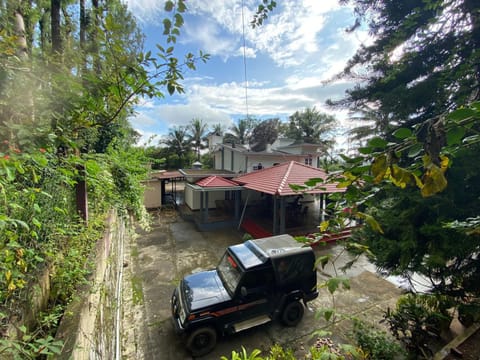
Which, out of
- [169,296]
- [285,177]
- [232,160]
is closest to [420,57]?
[285,177]

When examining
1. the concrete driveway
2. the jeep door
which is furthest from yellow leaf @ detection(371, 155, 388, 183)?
the jeep door

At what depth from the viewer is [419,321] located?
3217 millimetres

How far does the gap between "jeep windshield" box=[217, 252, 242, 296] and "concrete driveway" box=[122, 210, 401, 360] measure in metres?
0.92

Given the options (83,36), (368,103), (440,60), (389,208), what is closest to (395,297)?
(389,208)

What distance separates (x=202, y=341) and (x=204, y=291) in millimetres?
731

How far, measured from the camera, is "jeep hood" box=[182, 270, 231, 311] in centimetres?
344

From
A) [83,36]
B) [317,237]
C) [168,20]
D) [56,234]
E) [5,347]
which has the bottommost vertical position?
[5,347]

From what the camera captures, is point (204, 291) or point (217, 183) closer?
point (204, 291)

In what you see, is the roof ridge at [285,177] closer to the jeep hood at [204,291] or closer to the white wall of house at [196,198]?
the jeep hood at [204,291]

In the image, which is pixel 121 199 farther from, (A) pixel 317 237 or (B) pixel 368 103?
(B) pixel 368 103

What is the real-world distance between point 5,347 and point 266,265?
131 inches

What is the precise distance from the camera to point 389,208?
10.1 feet

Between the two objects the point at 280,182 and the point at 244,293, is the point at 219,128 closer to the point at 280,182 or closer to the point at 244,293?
the point at 280,182

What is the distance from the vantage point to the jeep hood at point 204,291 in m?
3.44
